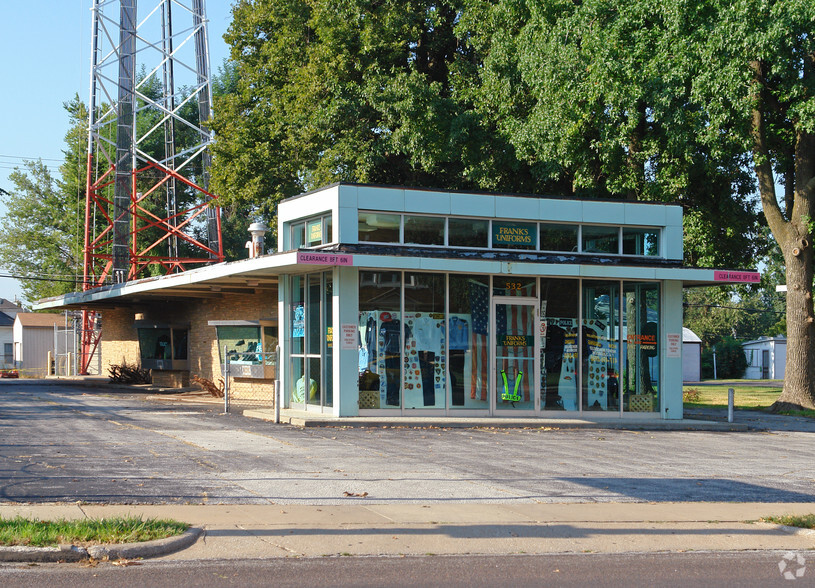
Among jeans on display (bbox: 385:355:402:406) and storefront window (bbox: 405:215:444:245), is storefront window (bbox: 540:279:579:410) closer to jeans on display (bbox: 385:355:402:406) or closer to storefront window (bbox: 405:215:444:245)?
storefront window (bbox: 405:215:444:245)

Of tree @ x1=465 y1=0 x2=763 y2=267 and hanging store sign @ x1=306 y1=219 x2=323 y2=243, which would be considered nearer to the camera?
hanging store sign @ x1=306 y1=219 x2=323 y2=243

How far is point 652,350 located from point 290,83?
1864 centimetres

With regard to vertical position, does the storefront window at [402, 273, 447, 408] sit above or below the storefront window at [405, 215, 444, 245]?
below

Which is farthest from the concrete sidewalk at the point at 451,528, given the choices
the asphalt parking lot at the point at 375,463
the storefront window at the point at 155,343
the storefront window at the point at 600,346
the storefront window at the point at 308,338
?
the storefront window at the point at 155,343

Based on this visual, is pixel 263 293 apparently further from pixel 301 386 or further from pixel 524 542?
pixel 524 542

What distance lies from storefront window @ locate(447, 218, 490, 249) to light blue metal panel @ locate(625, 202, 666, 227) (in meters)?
3.64

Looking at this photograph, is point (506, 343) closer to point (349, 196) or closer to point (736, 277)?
point (349, 196)

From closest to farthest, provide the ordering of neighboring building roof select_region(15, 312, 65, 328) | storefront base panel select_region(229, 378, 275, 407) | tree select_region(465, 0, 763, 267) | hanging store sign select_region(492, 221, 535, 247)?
hanging store sign select_region(492, 221, 535, 247) → tree select_region(465, 0, 763, 267) → storefront base panel select_region(229, 378, 275, 407) → neighboring building roof select_region(15, 312, 65, 328)

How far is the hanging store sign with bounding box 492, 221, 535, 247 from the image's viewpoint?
2080 centimetres

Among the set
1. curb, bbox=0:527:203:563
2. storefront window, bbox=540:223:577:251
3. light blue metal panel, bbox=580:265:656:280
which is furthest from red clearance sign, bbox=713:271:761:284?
curb, bbox=0:527:203:563

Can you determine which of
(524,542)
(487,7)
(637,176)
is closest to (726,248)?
(637,176)

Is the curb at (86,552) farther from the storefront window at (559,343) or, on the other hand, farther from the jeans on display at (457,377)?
the storefront window at (559,343)

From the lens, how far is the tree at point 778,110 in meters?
23.2

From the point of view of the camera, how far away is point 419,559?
7.82 metres
